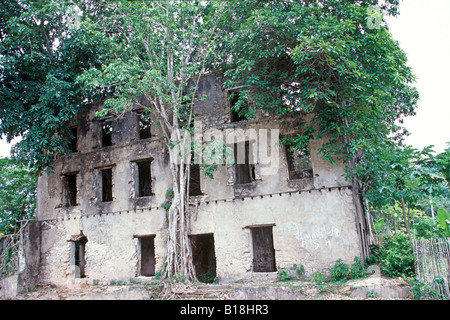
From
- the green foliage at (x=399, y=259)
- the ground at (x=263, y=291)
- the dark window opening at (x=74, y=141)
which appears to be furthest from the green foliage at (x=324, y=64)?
the dark window opening at (x=74, y=141)

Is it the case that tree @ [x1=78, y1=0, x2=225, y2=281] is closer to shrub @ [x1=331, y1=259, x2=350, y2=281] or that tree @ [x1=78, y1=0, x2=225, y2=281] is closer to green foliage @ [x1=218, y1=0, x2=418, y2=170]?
green foliage @ [x1=218, y1=0, x2=418, y2=170]

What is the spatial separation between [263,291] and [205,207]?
3.37 m

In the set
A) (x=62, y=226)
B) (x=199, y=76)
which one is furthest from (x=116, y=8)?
(x=62, y=226)

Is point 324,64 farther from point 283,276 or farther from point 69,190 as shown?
point 69,190

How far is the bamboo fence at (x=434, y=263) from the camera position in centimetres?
790

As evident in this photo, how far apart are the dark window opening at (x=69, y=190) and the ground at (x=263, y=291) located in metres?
3.65

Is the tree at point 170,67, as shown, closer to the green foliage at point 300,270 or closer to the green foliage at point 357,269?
the green foliage at point 300,270

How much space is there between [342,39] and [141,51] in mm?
6647

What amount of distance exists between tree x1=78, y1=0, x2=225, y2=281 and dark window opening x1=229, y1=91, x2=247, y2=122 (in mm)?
1282

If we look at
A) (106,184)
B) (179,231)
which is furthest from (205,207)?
(106,184)

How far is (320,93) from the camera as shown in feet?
32.2

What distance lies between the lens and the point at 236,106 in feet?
35.8

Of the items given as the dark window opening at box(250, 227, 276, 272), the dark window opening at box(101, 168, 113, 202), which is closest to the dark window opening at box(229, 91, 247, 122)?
the dark window opening at box(250, 227, 276, 272)

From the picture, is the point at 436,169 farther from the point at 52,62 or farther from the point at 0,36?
the point at 0,36
